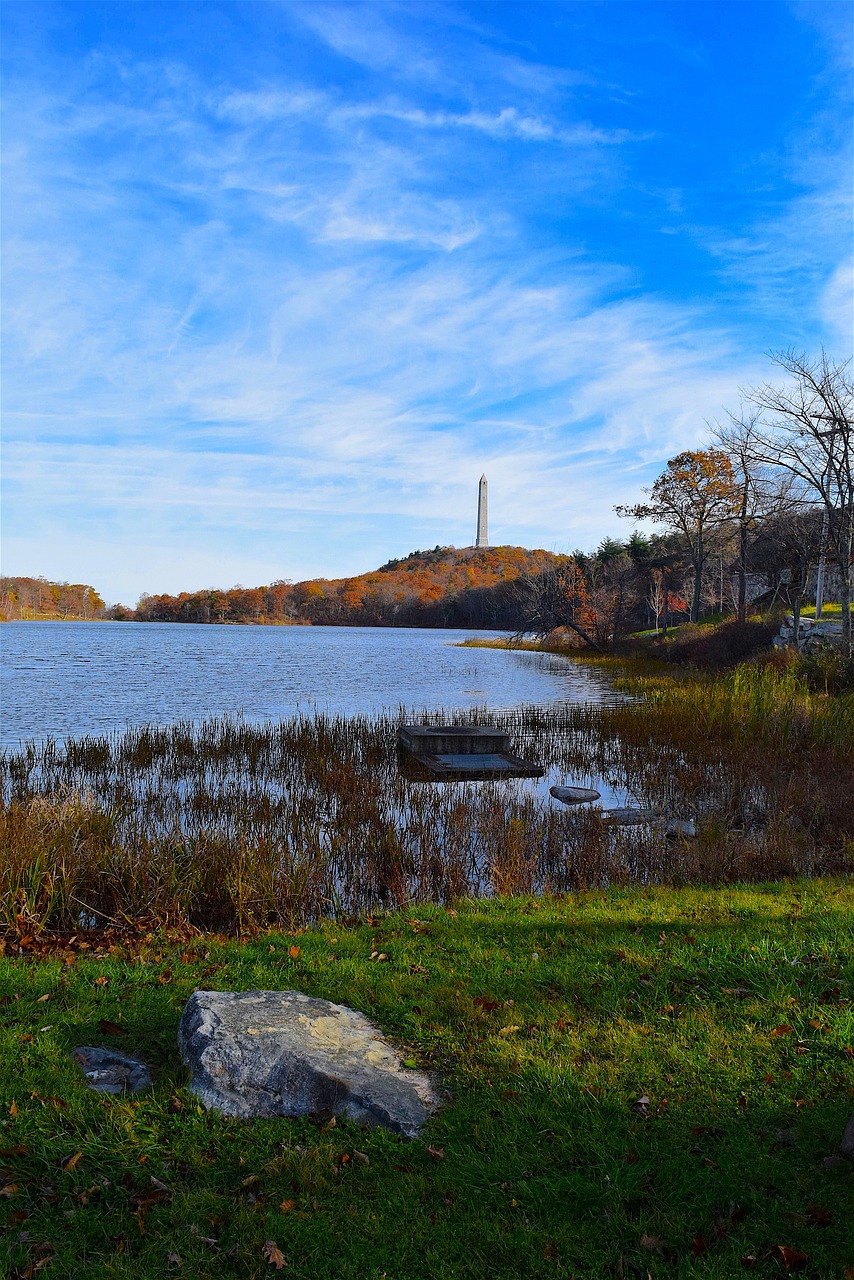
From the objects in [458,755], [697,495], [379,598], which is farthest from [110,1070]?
[379,598]

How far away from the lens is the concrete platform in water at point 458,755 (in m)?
13.7

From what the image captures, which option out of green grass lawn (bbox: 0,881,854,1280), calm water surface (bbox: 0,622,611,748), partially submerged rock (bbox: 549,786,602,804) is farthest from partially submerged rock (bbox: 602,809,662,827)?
calm water surface (bbox: 0,622,611,748)

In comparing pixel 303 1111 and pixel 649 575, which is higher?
pixel 649 575

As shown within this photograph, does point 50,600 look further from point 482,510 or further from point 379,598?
point 482,510

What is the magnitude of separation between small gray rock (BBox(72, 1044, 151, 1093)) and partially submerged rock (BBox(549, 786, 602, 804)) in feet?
28.3

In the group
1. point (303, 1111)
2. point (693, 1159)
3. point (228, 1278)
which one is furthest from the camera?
point (303, 1111)

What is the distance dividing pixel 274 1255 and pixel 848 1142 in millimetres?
2490

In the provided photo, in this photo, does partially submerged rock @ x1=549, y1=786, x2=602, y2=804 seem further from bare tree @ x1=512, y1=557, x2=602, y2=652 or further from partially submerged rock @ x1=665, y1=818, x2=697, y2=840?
bare tree @ x1=512, y1=557, x2=602, y2=652

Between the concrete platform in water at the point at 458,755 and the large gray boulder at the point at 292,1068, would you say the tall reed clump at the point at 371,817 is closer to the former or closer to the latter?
the concrete platform in water at the point at 458,755

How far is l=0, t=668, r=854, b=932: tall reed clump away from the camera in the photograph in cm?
703

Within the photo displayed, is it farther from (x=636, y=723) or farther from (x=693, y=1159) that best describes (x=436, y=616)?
(x=693, y=1159)

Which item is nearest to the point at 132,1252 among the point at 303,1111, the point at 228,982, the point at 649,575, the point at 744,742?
the point at 303,1111

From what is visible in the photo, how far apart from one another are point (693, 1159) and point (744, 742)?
11979 millimetres

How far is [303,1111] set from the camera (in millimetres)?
3654
